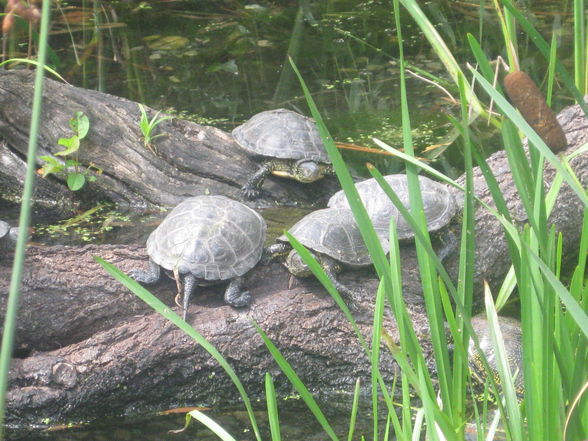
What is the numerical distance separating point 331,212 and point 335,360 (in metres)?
0.71

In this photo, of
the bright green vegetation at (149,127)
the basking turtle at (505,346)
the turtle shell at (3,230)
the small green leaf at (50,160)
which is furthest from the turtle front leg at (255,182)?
the basking turtle at (505,346)

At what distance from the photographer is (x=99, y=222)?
5.03 metres

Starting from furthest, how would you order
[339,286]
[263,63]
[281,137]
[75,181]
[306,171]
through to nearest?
[263,63] < [281,137] < [306,171] < [75,181] < [339,286]

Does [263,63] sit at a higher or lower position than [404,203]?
higher

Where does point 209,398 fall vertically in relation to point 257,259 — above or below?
below

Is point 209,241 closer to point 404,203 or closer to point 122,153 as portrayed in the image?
point 404,203

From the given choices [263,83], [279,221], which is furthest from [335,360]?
[263,83]

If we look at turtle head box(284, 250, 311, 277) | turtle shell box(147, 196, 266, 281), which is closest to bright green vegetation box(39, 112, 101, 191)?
turtle shell box(147, 196, 266, 281)

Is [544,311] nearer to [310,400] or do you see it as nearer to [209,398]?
[310,400]

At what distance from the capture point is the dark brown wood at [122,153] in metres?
5.10

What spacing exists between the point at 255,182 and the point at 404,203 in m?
1.55

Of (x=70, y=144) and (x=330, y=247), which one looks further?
(x=70, y=144)

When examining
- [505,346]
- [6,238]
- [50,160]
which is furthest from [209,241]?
[50,160]

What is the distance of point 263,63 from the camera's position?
7.72 meters
